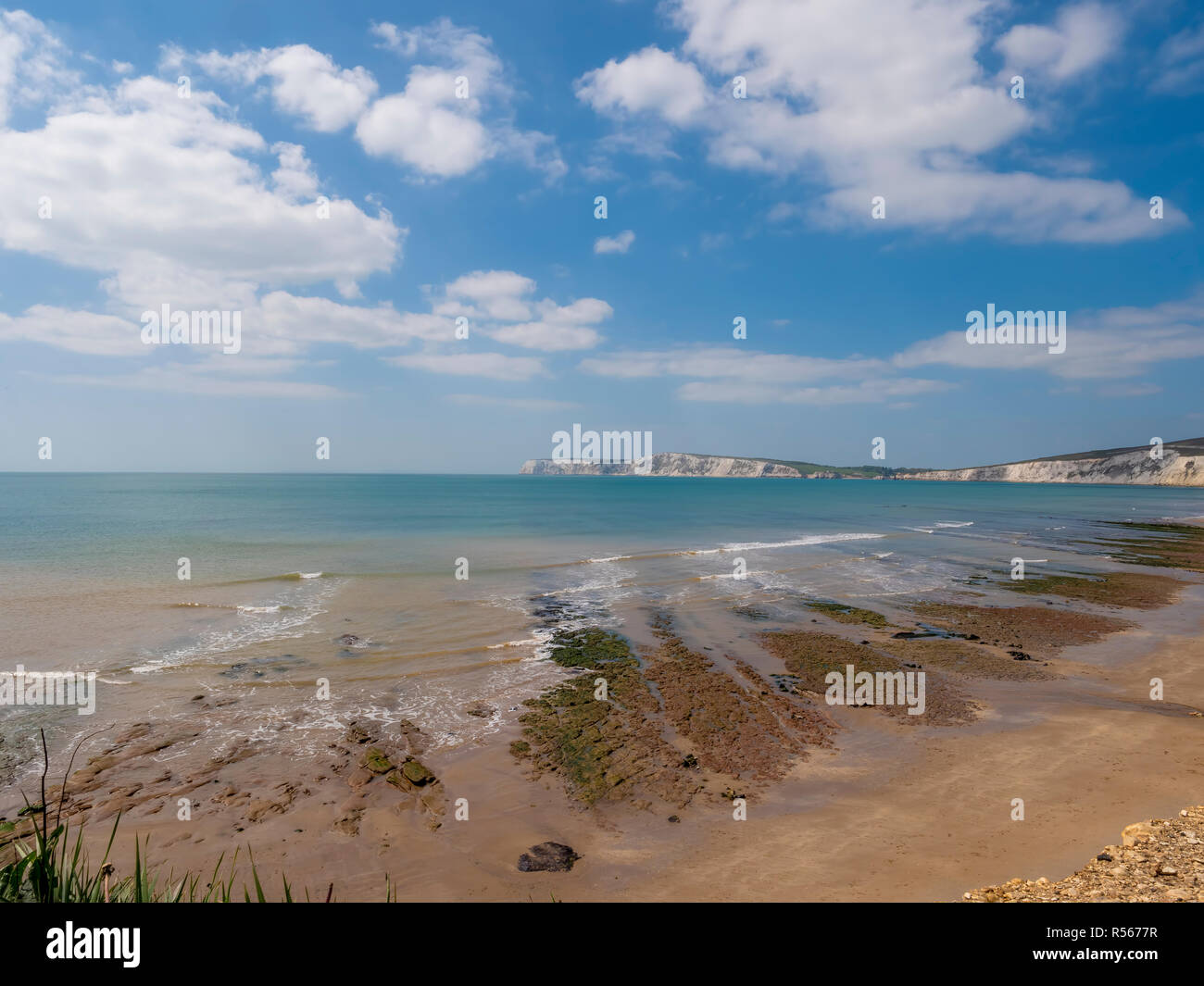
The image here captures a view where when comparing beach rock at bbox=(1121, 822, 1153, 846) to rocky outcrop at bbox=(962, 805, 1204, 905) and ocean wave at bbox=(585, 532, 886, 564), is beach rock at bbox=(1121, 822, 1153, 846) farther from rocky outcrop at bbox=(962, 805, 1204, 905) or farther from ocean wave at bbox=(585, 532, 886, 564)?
ocean wave at bbox=(585, 532, 886, 564)

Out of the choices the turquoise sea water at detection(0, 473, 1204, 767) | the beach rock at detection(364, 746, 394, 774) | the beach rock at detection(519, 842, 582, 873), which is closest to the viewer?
the beach rock at detection(519, 842, 582, 873)

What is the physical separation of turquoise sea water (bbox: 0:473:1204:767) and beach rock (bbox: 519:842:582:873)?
14.6 feet

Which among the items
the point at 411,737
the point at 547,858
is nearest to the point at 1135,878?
the point at 547,858

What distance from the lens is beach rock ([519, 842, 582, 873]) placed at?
8.26m

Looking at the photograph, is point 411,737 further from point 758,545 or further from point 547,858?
point 758,545

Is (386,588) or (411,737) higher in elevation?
(386,588)

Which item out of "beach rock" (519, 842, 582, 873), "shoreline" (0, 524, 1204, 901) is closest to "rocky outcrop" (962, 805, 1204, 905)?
"shoreline" (0, 524, 1204, 901)

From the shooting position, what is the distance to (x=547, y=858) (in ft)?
27.9

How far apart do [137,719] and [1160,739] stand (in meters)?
22.2

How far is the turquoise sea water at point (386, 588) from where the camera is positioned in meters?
15.8

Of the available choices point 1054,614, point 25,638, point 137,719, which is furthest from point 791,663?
point 25,638

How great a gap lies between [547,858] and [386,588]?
21.2 metres
